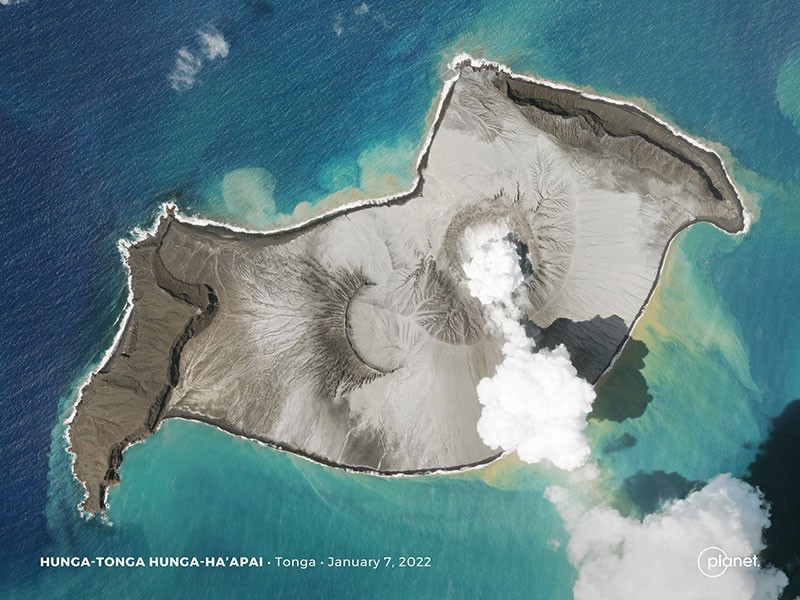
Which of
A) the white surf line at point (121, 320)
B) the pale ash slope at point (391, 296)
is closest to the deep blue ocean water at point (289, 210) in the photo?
the white surf line at point (121, 320)

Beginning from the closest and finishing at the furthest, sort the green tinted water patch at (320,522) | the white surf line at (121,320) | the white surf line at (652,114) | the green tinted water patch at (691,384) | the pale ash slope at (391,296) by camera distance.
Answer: the pale ash slope at (391,296)
the white surf line at (121,320)
the green tinted water patch at (320,522)
the green tinted water patch at (691,384)
the white surf line at (652,114)

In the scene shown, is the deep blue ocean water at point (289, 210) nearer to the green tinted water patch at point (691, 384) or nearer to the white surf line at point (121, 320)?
the green tinted water patch at point (691, 384)

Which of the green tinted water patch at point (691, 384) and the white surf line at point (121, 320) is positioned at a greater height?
the white surf line at point (121, 320)

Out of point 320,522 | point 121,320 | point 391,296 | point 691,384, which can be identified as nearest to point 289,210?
point 391,296

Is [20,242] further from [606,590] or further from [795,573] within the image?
[795,573]

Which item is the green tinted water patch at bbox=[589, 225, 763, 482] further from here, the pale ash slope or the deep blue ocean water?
the pale ash slope

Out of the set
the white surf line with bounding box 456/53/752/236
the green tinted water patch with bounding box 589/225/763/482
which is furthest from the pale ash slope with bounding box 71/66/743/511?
the green tinted water patch with bounding box 589/225/763/482

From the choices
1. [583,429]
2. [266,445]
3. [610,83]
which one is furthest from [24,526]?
[610,83]
